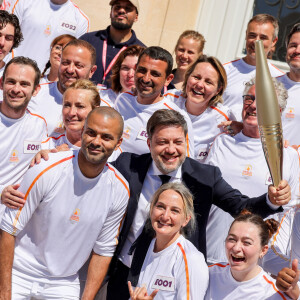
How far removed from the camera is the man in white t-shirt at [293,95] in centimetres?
525

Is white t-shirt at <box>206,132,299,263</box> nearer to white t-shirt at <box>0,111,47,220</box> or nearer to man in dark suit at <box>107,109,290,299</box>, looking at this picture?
man in dark suit at <box>107,109,290,299</box>

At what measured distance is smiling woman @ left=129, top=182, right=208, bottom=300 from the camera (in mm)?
3830

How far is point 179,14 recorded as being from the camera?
24.5 ft

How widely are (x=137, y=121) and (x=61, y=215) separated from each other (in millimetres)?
1086

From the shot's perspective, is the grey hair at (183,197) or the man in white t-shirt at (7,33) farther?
the man in white t-shirt at (7,33)

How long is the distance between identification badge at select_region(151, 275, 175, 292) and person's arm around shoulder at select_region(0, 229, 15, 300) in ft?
2.81

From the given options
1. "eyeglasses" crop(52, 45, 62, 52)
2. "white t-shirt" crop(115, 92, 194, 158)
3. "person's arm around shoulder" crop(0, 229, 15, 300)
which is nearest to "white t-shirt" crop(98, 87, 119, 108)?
"white t-shirt" crop(115, 92, 194, 158)

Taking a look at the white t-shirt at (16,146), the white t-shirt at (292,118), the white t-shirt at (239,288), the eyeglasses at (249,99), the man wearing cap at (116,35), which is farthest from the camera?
the man wearing cap at (116,35)

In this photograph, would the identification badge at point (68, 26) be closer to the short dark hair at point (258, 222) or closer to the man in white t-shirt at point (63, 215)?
the man in white t-shirt at point (63, 215)

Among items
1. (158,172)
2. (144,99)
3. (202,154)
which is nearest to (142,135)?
(144,99)

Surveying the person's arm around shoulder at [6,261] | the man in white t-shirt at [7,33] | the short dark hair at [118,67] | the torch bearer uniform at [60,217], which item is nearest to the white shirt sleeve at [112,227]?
the torch bearer uniform at [60,217]

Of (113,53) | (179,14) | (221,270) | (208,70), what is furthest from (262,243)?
(179,14)

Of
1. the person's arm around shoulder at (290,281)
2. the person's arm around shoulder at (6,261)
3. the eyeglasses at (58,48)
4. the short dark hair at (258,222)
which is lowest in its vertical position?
the person's arm around shoulder at (6,261)

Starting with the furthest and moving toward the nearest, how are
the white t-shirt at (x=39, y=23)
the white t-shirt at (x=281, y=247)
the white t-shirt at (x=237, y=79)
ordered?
the white t-shirt at (x=39, y=23)
the white t-shirt at (x=237, y=79)
the white t-shirt at (x=281, y=247)
